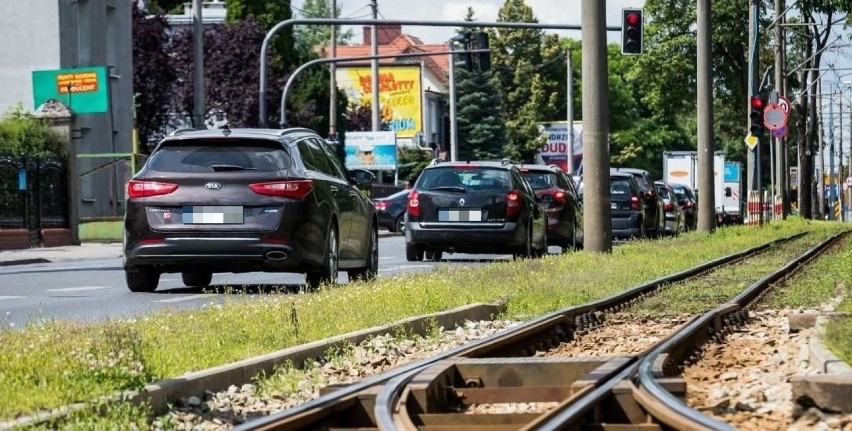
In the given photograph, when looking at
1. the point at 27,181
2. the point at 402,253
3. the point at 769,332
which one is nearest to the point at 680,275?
the point at 769,332

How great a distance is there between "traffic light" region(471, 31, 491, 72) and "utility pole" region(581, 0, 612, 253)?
14.4 metres

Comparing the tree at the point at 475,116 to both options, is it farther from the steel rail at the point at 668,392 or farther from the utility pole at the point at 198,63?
the steel rail at the point at 668,392

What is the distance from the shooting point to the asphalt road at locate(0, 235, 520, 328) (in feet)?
49.0

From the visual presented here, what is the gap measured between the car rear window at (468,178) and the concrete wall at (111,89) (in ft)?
63.4

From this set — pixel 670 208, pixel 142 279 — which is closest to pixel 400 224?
pixel 670 208

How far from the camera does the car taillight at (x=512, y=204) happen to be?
24.8m

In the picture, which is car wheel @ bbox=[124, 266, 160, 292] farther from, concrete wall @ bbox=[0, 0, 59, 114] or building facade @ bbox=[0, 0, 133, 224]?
concrete wall @ bbox=[0, 0, 59, 114]

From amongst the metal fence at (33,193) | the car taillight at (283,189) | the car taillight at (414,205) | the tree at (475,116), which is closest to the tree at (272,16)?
the tree at (475,116)

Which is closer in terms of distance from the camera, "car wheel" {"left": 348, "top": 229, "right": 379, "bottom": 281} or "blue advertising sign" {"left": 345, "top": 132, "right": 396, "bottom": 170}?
"car wheel" {"left": 348, "top": 229, "right": 379, "bottom": 281}

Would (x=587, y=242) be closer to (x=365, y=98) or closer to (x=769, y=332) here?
(x=769, y=332)

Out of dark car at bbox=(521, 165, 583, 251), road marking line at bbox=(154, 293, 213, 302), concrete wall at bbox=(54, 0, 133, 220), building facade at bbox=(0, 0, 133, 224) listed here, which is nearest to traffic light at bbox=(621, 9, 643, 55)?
dark car at bbox=(521, 165, 583, 251)

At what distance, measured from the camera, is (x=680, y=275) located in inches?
737

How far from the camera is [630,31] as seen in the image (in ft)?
101

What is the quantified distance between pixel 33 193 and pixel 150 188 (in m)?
20.5
